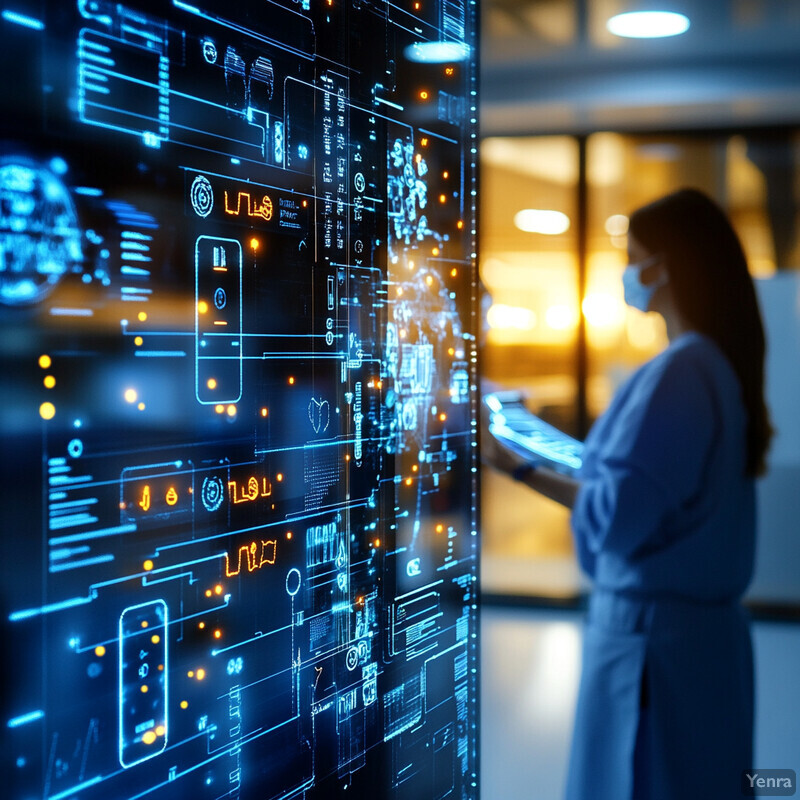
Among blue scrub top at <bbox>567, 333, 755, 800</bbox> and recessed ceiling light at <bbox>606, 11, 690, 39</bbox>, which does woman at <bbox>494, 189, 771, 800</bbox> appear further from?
recessed ceiling light at <bbox>606, 11, 690, 39</bbox>

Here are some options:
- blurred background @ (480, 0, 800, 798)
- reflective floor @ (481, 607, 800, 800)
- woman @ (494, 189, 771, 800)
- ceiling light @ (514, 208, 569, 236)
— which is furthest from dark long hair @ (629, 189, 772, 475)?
ceiling light @ (514, 208, 569, 236)

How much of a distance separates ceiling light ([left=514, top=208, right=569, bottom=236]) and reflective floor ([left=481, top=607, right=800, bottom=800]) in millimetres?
1910

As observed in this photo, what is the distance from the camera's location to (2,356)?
1.61ft

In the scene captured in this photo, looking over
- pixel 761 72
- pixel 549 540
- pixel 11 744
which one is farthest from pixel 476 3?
pixel 549 540

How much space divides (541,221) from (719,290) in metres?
3.09

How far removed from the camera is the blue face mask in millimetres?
1727

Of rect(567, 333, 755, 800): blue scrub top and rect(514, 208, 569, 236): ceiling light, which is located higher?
rect(514, 208, 569, 236): ceiling light

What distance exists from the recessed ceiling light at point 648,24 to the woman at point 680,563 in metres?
1.94

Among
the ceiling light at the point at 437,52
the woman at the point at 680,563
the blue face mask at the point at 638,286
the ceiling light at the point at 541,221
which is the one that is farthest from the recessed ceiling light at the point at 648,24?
the ceiling light at the point at 437,52

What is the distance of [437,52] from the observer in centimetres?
104

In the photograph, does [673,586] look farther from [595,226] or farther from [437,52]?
[595,226]

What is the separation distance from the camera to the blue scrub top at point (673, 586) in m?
1.50

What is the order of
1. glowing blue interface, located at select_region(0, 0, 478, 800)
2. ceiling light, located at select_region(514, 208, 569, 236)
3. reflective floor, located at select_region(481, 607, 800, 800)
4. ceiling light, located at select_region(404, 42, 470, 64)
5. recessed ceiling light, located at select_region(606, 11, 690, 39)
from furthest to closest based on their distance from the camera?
ceiling light, located at select_region(514, 208, 569, 236) < recessed ceiling light, located at select_region(606, 11, 690, 39) < reflective floor, located at select_region(481, 607, 800, 800) < ceiling light, located at select_region(404, 42, 470, 64) < glowing blue interface, located at select_region(0, 0, 478, 800)

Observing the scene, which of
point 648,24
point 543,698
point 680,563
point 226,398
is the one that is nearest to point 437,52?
point 226,398
